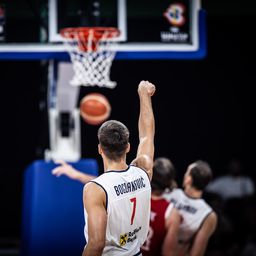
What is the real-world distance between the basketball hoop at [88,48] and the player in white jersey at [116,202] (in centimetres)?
225

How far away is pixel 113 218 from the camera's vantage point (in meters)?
4.27

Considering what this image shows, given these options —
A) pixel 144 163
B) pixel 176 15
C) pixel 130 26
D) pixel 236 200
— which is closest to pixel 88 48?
pixel 130 26

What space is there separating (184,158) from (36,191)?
5.33 m

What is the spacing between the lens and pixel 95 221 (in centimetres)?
412

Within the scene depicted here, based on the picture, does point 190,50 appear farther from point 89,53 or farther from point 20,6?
point 20,6

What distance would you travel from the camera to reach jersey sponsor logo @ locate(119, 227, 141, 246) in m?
4.37

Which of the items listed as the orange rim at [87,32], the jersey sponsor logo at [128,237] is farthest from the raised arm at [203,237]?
the orange rim at [87,32]

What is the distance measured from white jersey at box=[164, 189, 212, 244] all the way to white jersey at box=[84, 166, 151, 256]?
1.44m

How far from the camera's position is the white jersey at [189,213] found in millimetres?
5895

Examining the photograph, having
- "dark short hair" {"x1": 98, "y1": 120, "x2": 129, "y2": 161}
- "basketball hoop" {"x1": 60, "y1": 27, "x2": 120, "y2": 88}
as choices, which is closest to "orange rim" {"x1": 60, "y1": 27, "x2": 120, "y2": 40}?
"basketball hoop" {"x1": 60, "y1": 27, "x2": 120, "y2": 88}

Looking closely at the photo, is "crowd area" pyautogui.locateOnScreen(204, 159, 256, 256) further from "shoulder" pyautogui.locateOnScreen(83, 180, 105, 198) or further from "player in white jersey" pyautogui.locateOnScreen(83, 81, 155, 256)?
"shoulder" pyautogui.locateOnScreen(83, 180, 105, 198)

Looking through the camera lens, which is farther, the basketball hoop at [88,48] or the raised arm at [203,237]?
the basketball hoop at [88,48]

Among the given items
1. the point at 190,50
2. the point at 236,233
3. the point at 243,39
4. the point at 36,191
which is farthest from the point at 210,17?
the point at 36,191

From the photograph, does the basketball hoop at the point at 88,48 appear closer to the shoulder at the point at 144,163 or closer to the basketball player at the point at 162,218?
the basketball player at the point at 162,218
